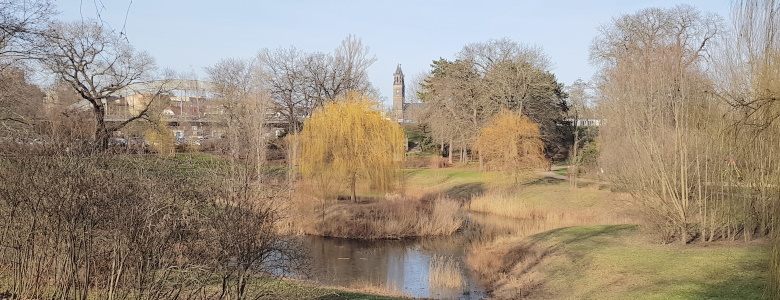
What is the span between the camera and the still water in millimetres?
13852

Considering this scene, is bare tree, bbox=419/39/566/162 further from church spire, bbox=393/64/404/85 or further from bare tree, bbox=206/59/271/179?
church spire, bbox=393/64/404/85

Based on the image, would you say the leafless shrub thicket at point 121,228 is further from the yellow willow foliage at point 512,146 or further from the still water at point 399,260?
the yellow willow foliage at point 512,146

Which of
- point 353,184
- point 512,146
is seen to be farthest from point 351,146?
point 512,146

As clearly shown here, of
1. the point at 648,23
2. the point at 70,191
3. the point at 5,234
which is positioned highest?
the point at 648,23

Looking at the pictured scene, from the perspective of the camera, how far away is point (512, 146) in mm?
30109

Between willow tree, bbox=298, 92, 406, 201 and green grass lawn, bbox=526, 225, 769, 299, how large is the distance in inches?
403

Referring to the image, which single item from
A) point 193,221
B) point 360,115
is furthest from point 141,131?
point 193,221

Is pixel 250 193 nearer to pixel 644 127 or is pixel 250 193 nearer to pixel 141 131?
pixel 644 127

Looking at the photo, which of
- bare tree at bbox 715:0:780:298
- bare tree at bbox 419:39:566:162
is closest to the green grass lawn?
bare tree at bbox 715:0:780:298

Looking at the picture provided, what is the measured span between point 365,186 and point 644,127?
12.7 meters

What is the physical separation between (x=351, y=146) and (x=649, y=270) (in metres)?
14.3

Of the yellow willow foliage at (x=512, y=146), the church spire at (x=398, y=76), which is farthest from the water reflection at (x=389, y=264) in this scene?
the church spire at (x=398, y=76)

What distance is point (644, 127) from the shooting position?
14516mm

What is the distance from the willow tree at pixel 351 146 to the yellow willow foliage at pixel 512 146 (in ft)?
26.9
